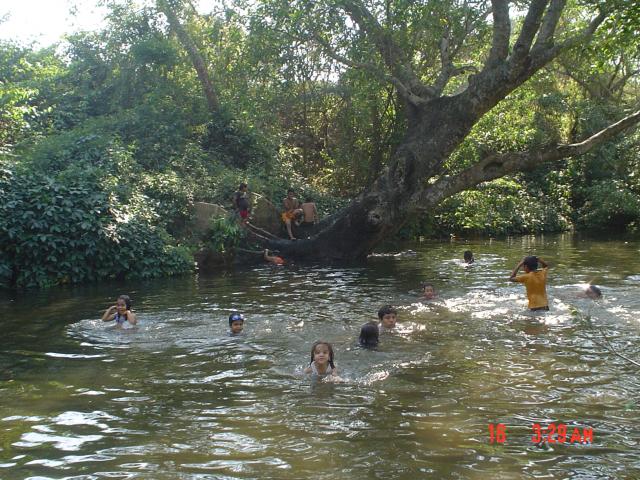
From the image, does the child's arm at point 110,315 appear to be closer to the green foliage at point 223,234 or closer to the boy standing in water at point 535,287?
the boy standing in water at point 535,287

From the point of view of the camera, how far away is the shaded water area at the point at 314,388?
5.30 metres

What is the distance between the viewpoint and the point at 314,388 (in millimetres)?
7328

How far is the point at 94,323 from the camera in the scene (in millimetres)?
11117

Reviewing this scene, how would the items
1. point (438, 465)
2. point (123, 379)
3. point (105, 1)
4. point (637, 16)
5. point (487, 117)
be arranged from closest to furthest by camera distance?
point (438, 465)
point (123, 379)
point (637, 16)
point (487, 117)
point (105, 1)

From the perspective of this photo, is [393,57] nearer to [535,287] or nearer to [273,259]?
[273,259]

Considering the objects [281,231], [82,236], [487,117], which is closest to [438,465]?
[82,236]

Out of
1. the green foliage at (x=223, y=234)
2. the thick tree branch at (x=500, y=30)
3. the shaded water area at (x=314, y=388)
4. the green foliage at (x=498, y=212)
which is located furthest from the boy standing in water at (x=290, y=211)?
the green foliage at (x=498, y=212)

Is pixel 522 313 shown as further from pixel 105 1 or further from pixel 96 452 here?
pixel 105 1

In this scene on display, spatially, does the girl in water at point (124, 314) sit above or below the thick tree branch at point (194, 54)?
below

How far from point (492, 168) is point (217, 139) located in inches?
458

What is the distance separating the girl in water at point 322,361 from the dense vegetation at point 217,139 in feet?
21.6

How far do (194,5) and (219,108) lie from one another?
199 inches

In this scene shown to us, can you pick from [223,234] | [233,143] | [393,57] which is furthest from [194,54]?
[393,57]

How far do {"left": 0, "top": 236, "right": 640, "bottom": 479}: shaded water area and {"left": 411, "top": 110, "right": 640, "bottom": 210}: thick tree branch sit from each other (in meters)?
4.22
